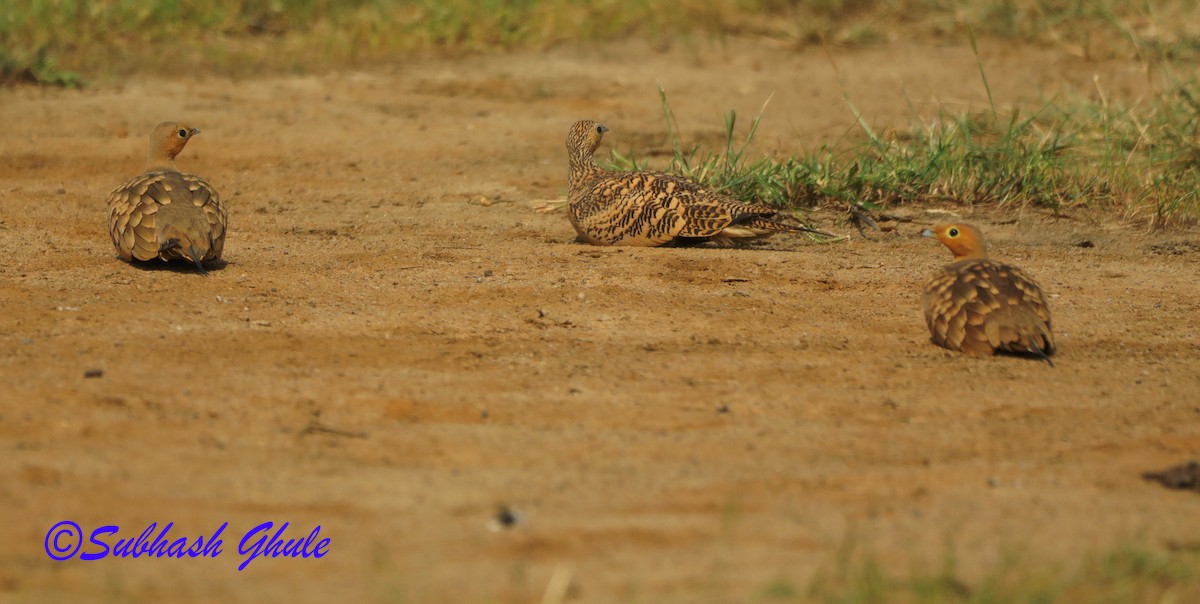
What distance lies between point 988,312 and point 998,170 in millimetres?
2957

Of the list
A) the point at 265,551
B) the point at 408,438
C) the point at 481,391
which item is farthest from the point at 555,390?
the point at 265,551

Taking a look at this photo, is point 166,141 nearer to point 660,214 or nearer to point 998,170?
point 660,214

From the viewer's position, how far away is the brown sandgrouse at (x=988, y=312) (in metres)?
5.39

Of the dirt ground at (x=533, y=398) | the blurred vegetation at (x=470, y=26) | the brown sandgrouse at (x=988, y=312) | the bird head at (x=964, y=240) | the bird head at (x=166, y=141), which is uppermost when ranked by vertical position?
the blurred vegetation at (x=470, y=26)

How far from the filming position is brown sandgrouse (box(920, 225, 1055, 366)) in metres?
5.39

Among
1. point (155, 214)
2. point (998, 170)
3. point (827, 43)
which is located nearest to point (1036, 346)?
point (998, 170)

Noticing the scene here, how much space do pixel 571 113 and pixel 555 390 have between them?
5652 mm

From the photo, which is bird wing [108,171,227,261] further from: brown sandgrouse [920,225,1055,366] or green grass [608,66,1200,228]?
brown sandgrouse [920,225,1055,366]

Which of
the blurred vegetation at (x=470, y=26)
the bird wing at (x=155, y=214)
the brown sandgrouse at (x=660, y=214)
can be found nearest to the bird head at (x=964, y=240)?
the brown sandgrouse at (x=660, y=214)

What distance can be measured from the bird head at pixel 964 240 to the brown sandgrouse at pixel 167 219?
3244mm

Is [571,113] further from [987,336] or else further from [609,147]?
[987,336]

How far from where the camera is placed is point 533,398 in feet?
15.7

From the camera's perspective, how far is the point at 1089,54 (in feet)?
36.2

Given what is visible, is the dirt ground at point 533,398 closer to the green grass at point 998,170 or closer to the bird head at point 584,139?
the green grass at point 998,170
